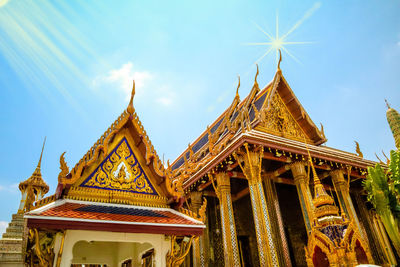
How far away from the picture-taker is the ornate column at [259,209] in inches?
249

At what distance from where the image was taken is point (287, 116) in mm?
10703

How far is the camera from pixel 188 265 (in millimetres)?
8867

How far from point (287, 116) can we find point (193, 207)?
5126 millimetres

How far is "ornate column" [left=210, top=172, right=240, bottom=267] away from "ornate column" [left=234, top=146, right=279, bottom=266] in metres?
0.70

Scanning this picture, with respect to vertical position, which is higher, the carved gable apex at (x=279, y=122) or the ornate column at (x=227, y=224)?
the carved gable apex at (x=279, y=122)

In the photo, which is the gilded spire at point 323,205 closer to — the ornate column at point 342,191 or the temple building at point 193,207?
the temple building at point 193,207

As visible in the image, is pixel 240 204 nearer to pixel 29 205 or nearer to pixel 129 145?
Answer: pixel 129 145

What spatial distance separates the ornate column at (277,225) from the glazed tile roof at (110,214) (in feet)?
15.8

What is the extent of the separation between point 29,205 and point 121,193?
1154 millimetres

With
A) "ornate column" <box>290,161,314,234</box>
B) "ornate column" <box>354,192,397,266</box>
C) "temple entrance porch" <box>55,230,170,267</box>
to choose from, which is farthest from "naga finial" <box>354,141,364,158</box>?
"temple entrance porch" <box>55,230,170,267</box>

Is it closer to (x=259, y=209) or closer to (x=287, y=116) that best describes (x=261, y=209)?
(x=259, y=209)

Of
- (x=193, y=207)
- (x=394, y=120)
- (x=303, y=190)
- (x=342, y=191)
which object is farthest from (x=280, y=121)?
(x=394, y=120)

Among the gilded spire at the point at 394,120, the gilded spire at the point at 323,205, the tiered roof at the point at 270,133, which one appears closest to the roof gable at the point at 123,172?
the gilded spire at the point at 323,205

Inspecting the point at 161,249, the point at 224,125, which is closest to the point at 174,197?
the point at 161,249
